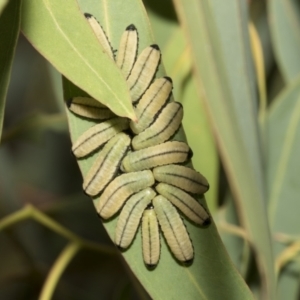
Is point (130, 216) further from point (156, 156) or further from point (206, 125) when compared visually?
point (206, 125)

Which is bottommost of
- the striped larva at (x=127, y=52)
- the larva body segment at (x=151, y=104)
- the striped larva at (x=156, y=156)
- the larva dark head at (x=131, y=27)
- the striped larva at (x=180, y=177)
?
the striped larva at (x=180, y=177)

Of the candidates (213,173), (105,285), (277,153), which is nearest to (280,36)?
(277,153)

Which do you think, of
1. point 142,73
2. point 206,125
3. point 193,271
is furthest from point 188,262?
point 206,125

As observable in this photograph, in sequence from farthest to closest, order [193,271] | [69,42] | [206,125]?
[206,125] → [193,271] → [69,42]

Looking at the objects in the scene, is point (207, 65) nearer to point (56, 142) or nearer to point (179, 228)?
point (179, 228)

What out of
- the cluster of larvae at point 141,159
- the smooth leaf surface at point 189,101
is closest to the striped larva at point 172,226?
the cluster of larvae at point 141,159

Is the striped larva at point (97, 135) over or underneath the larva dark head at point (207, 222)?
over

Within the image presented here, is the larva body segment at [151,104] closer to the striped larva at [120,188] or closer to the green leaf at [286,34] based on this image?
the striped larva at [120,188]

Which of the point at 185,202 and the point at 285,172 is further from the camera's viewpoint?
the point at 285,172
